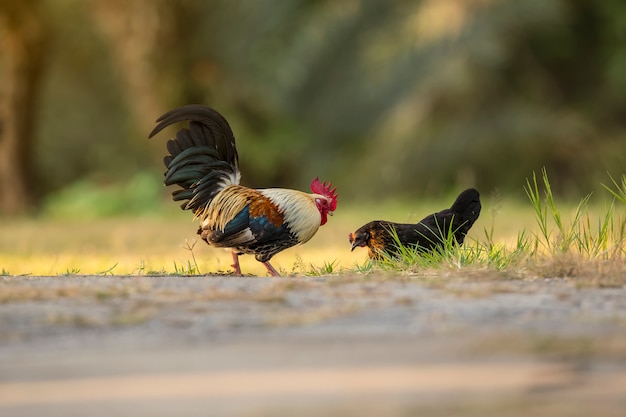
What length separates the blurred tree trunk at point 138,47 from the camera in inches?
852

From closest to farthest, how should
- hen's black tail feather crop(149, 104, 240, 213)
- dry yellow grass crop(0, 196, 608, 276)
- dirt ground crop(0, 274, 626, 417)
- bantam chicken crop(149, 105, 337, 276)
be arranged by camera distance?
dirt ground crop(0, 274, 626, 417), bantam chicken crop(149, 105, 337, 276), hen's black tail feather crop(149, 104, 240, 213), dry yellow grass crop(0, 196, 608, 276)

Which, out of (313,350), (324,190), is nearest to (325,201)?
(324,190)

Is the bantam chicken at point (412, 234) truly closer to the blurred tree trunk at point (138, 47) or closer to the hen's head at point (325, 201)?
the hen's head at point (325, 201)

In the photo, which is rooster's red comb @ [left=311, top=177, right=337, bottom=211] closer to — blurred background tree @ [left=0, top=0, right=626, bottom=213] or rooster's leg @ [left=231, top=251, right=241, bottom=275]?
rooster's leg @ [left=231, top=251, right=241, bottom=275]

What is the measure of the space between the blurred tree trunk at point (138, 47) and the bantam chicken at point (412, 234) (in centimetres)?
1428

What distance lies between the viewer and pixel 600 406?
3990mm

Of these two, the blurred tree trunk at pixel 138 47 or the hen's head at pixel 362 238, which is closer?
the hen's head at pixel 362 238

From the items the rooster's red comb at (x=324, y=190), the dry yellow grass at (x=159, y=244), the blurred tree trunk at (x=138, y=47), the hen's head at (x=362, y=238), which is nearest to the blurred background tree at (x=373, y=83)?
the blurred tree trunk at (x=138, y=47)

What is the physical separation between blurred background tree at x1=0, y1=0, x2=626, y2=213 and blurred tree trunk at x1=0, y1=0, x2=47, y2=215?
0.12 feet

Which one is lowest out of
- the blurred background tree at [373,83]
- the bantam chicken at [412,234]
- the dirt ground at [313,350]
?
the dirt ground at [313,350]

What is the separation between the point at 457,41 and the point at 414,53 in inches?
30.3

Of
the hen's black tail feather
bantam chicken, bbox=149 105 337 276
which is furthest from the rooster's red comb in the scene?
the hen's black tail feather

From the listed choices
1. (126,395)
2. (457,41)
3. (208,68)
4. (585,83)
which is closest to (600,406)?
(126,395)

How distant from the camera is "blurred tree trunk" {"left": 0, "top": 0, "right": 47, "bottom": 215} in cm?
2104
